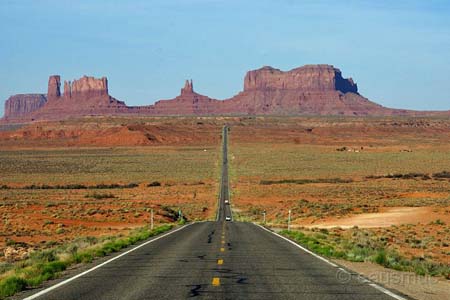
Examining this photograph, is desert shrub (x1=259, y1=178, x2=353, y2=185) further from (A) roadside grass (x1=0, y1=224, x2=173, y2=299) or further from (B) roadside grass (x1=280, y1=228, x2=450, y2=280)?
(A) roadside grass (x1=0, y1=224, x2=173, y2=299)

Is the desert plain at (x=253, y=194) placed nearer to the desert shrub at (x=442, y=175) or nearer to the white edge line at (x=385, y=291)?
the desert shrub at (x=442, y=175)

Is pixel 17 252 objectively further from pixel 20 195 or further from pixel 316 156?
pixel 316 156

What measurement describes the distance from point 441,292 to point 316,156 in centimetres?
11513

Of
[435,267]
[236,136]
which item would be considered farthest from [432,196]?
[236,136]

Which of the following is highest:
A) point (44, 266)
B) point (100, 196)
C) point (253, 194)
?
point (44, 266)

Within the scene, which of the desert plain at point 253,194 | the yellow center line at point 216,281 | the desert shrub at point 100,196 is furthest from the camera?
the desert shrub at point 100,196

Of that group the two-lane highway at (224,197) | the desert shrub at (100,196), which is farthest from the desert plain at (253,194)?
the two-lane highway at (224,197)

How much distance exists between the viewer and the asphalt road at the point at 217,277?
1195 centimetres

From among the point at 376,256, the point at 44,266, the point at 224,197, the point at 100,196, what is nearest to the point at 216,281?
the point at 44,266

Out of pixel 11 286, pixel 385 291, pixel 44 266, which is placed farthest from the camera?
pixel 44 266

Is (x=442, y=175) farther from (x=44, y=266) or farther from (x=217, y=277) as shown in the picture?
(x=217, y=277)

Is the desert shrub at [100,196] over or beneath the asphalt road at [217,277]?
beneath

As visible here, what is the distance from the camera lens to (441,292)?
12.8 metres

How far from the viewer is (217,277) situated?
46.2 ft
